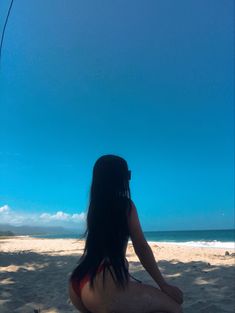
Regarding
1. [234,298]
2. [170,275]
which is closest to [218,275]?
[170,275]

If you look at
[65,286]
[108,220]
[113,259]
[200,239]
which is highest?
[108,220]

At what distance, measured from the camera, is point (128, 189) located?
2488 mm

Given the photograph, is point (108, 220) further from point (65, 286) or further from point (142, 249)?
point (65, 286)

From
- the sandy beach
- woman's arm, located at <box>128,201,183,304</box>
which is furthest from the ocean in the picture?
woman's arm, located at <box>128,201,183,304</box>

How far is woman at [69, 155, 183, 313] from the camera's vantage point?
214cm

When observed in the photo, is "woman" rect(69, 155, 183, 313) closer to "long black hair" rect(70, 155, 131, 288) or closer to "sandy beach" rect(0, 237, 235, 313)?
"long black hair" rect(70, 155, 131, 288)

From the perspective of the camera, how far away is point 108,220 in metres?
2.35

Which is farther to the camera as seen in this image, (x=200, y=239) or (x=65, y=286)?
(x=200, y=239)

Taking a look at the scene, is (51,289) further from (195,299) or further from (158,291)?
(158,291)

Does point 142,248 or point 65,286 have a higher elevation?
point 142,248

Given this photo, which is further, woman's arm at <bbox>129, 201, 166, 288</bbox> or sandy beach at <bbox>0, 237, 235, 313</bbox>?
sandy beach at <bbox>0, 237, 235, 313</bbox>

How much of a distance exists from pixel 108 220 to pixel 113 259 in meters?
0.26

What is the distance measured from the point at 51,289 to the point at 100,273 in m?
4.12

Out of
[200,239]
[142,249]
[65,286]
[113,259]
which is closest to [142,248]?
[142,249]
